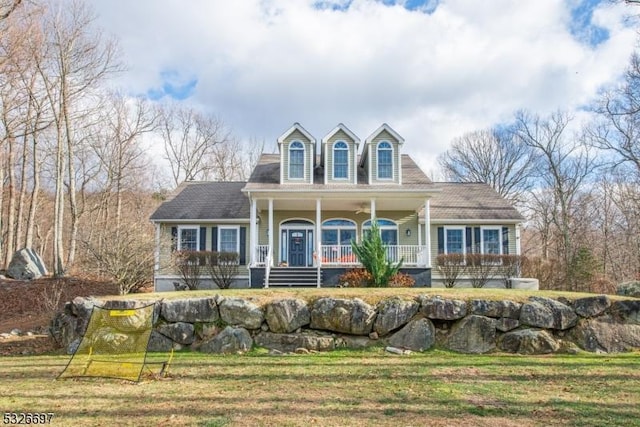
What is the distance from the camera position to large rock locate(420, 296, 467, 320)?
8570 millimetres

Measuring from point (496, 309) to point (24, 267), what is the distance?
53.5ft

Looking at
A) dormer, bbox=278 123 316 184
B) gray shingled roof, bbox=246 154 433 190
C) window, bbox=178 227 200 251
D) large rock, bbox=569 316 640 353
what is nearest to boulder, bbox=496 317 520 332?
large rock, bbox=569 316 640 353

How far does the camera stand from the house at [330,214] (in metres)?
15.0

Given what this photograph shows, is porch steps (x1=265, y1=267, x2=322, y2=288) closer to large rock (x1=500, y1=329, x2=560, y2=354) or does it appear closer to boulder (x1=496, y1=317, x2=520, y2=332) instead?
boulder (x1=496, y1=317, x2=520, y2=332)

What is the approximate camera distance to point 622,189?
1042 inches

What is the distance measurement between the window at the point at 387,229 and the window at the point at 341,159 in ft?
7.66


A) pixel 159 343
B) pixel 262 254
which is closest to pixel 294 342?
pixel 159 343

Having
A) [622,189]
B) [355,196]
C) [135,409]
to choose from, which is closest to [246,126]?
[355,196]

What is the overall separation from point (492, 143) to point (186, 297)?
28.0m

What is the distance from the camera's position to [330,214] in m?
17.4

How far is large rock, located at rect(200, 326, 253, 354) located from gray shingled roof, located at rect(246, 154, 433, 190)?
705cm

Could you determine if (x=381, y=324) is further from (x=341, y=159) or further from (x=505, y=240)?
(x=505, y=240)

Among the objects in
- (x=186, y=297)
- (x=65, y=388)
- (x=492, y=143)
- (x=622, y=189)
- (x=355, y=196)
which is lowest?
(x=65, y=388)

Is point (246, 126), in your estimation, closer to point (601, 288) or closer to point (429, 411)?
point (601, 288)
